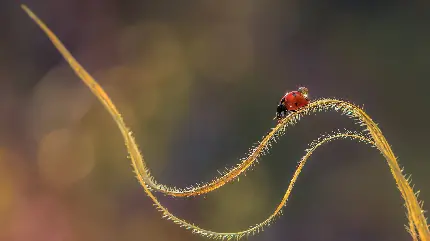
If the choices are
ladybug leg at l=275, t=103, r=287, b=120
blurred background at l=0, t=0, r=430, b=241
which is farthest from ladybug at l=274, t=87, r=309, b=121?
blurred background at l=0, t=0, r=430, b=241

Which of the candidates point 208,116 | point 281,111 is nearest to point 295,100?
point 281,111

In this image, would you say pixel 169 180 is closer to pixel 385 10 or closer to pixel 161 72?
pixel 161 72

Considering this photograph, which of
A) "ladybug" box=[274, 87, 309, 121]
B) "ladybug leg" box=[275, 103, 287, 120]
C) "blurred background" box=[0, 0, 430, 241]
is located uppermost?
"ladybug" box=[274, 87, 309, 121]

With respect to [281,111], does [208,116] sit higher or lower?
lower

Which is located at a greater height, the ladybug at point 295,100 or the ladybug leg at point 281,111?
the ladybug at point 295,100

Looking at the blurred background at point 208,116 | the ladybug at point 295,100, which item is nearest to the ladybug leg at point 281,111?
the ladybug at point 295,100

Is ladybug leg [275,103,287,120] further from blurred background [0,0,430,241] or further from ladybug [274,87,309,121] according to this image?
blurred background [0,0,430,241]

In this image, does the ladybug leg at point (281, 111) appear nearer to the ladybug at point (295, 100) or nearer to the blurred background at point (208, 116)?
the ladybug at point (295, 100)

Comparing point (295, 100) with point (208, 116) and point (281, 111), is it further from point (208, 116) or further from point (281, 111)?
point (208, 116)
